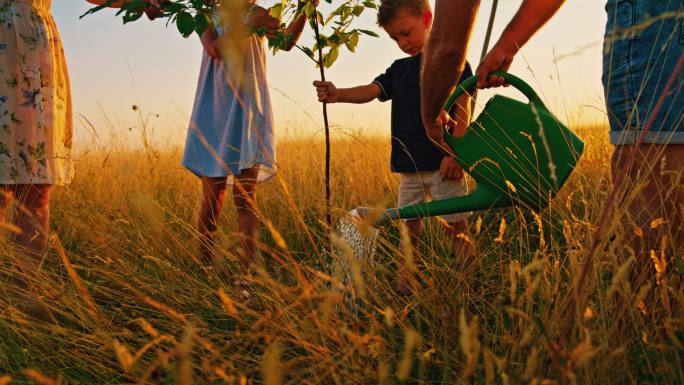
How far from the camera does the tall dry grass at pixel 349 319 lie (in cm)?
93

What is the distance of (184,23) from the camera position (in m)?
1.37

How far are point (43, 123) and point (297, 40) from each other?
1.04 m

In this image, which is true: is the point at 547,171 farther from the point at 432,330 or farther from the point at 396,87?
the point at 396,87

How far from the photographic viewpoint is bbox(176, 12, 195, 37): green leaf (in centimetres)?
137

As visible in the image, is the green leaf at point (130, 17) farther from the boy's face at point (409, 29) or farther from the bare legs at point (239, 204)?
the boy's face at point (409, 29)

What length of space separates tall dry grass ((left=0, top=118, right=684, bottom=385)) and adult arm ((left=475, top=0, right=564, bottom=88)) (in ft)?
1.42

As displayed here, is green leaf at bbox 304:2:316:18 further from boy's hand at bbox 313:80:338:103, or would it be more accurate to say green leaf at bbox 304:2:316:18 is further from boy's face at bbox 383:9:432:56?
boy's face at bbox 383:9:432:56

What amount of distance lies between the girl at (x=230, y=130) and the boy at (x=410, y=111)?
0.42 metres

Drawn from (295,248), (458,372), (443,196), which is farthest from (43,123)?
(458,372)

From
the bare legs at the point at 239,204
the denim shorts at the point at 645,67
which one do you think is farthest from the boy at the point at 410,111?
the denim shorts at the point at 645,67

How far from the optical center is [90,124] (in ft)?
8.37

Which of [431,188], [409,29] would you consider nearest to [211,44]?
[409,29]

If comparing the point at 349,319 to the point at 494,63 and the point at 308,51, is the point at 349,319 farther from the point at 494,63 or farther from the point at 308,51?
the point at 308,51

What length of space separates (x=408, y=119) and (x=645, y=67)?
1.17 m
